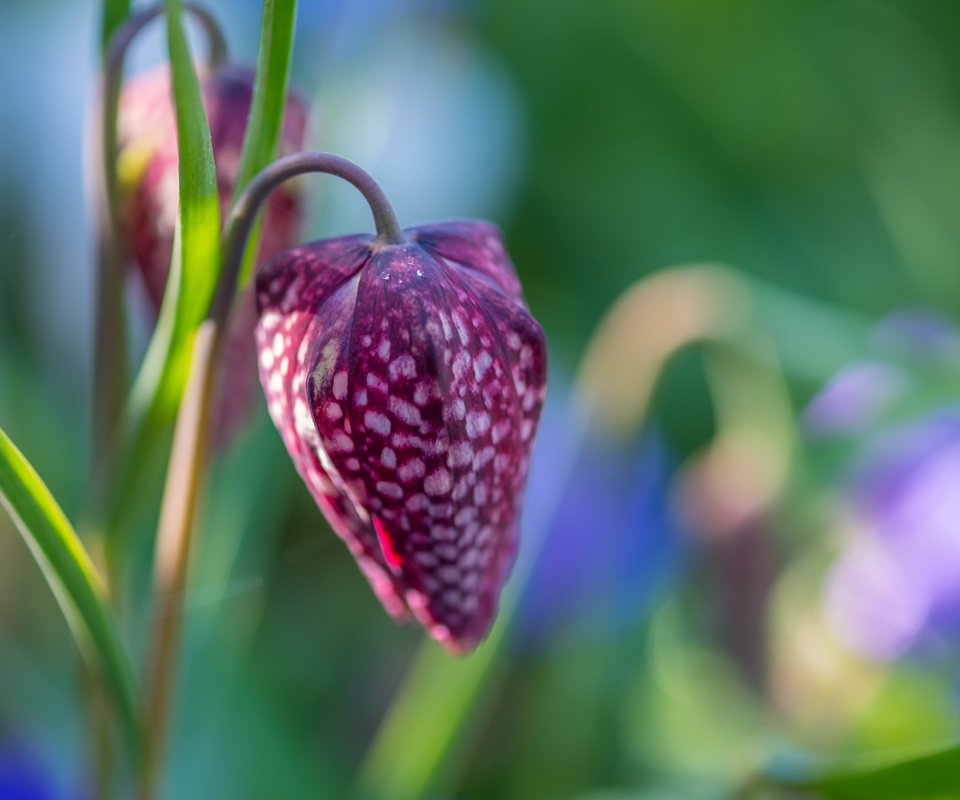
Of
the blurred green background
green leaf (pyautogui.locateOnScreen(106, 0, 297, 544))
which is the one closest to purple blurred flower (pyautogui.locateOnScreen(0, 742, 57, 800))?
the blurred green background

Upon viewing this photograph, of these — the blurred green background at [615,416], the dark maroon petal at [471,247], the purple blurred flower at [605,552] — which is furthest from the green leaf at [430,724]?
the dark maroon petal at [471,247]

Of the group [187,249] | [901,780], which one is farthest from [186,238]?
[901,780]

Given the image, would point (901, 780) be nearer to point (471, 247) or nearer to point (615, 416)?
point (471, 247)

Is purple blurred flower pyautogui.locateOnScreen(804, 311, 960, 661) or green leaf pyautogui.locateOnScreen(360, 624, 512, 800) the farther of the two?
purple blurred flower pyautogui.locateOnScreen(804, 311, 960, 661)

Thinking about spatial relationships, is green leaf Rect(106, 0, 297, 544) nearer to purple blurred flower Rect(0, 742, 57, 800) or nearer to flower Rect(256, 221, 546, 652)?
flower Rect(256, 221, 546, 652)

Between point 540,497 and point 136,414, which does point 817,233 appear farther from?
point 136,414

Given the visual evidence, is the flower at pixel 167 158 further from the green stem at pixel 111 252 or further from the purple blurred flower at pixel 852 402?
the purple blurred flower at pixel 852 402
